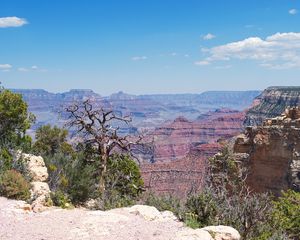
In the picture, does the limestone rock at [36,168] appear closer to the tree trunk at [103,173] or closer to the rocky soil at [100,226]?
the tree trunk at [103,173]

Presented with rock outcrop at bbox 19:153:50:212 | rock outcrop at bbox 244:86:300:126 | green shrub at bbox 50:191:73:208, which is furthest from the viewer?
rock outcrop at bbox 244:86:300:126

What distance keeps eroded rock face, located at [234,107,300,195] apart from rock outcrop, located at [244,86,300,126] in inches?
4223

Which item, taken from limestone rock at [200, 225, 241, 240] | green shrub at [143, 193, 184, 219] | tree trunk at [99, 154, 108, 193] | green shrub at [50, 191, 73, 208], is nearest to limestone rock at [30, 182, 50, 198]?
green shrub at [50, 191, 73, 208]

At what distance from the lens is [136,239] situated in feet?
46.7

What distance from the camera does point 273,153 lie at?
143 feet

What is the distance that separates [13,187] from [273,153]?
30.3 metres

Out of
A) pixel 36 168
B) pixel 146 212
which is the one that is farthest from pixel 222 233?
pixel 36 168

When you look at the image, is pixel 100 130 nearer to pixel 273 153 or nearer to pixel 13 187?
pixel 13 187

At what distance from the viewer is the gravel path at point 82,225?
1437cm

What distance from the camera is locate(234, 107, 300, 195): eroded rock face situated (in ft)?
138

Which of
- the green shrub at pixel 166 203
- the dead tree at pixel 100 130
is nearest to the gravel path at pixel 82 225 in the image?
the green shrub at pixel 166 203

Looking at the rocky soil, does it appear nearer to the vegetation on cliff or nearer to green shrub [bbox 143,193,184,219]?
green shrub [bbox 143,193,184,219]

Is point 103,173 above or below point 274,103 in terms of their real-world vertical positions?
below

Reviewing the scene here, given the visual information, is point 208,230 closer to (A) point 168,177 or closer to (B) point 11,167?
(B) point 11,167
